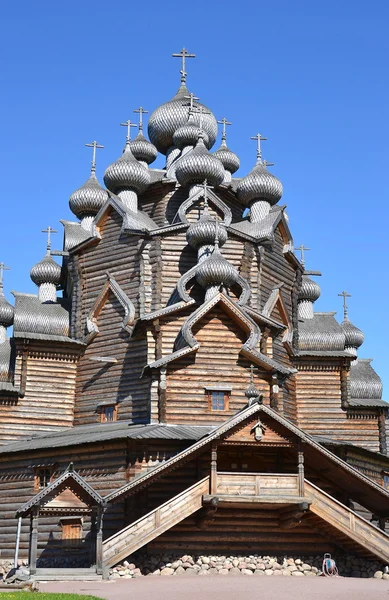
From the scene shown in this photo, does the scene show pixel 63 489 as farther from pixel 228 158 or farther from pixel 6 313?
pixel 228 158

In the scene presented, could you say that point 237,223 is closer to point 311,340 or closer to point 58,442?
point 311,340

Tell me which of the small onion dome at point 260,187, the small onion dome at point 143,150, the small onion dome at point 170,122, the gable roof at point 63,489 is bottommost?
the gable roof at point 63,489

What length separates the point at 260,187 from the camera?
25.5m

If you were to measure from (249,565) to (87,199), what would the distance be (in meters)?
13.9

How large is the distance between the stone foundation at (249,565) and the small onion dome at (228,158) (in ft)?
50.4

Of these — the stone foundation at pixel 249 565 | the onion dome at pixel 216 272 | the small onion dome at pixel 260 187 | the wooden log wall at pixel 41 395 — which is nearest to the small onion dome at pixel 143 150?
the small onion dome at pixel 260 187

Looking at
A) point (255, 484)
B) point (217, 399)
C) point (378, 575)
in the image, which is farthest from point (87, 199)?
point (378, 575)

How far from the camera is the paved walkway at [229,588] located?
500 inches

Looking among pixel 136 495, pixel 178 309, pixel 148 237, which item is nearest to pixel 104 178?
pixel 148 237

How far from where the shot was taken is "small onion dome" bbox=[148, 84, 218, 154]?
28875mm

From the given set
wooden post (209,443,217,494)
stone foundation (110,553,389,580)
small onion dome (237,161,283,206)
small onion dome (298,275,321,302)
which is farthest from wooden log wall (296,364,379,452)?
wooden post (209,443,217,494)

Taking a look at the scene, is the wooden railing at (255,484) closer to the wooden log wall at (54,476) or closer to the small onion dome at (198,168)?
the wooden log wall at (54,476)

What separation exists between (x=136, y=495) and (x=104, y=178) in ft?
37.2

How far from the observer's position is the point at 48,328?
941 inches
